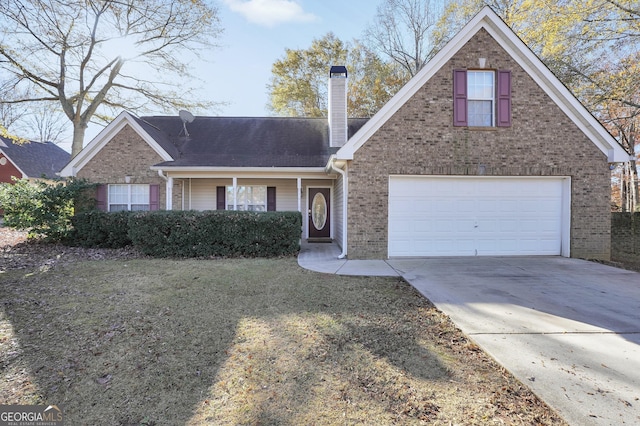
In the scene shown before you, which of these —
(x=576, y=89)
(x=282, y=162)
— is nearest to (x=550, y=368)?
(x=282, y=162)

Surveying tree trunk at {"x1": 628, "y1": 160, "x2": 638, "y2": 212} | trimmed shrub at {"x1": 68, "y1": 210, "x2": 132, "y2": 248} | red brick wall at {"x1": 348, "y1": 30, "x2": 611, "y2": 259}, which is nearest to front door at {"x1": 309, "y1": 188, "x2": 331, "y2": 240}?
red brick wall at {"x1": 348, "y1": 30, "x2": 611, "y2": 259}

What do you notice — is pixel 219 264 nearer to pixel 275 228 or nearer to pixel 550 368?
pixel 275 228

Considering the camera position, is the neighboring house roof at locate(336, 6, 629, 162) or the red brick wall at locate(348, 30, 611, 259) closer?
the neighboring house roof at locate(336, 6, 629, 162)

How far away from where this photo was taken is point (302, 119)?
14.7 metres

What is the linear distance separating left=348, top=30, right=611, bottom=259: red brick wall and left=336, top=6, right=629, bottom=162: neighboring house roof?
141 mm

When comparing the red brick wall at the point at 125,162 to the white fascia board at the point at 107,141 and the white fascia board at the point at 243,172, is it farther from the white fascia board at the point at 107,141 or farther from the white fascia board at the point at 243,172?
the white fascia board at the point at 243,172

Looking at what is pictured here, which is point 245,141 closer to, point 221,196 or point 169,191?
point 221,196

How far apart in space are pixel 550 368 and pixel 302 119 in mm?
13534

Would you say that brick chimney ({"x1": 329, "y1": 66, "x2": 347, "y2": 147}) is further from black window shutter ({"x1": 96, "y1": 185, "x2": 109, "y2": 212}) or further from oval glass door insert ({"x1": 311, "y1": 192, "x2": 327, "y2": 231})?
black window shutter ({"x1": 96, "y1": 185, "x2": 109, "y2": 212})

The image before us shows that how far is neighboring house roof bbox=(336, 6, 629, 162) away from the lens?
26.6 ft

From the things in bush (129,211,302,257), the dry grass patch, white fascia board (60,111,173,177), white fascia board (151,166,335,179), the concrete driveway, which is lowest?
the dry grass patch

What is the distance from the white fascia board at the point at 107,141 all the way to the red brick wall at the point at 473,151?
7636 millimetres

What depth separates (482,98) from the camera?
8414mm

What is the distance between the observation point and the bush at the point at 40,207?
10.0m
